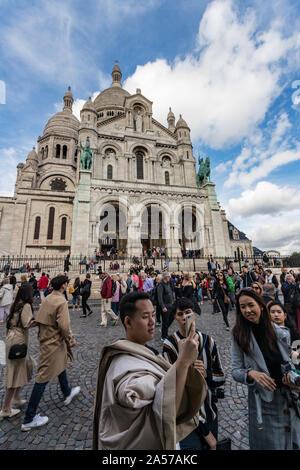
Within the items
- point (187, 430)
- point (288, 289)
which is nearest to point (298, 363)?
point (187, 430)

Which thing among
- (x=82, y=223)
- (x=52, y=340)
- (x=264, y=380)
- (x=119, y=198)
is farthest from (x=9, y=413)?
(x=119, y=198)

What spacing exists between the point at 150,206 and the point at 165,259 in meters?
6.07

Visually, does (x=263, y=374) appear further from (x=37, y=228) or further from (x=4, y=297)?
(x=37, y=228)

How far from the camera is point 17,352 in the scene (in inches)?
106

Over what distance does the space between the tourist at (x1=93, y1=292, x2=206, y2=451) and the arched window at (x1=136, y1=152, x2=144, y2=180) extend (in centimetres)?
2506

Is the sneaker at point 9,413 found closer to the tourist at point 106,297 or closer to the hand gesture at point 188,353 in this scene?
the hand gesture at point 188,353

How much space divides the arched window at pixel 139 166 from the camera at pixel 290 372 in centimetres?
2473

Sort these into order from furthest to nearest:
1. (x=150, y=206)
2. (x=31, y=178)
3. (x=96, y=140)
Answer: (x=31, y=178), (x=96, y=140), (x=150, y=206)

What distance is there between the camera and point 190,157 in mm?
26500

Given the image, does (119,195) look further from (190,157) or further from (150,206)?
(190,157)

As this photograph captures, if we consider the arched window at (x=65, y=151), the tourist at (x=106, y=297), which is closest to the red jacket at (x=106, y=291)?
the tourist at (x=106, y=297)

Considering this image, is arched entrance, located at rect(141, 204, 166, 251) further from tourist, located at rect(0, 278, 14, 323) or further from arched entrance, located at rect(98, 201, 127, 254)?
tourist, located at rect(0, 278, 14, 323)

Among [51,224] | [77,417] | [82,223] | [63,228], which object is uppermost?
[51,224]

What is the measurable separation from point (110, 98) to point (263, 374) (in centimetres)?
4380
